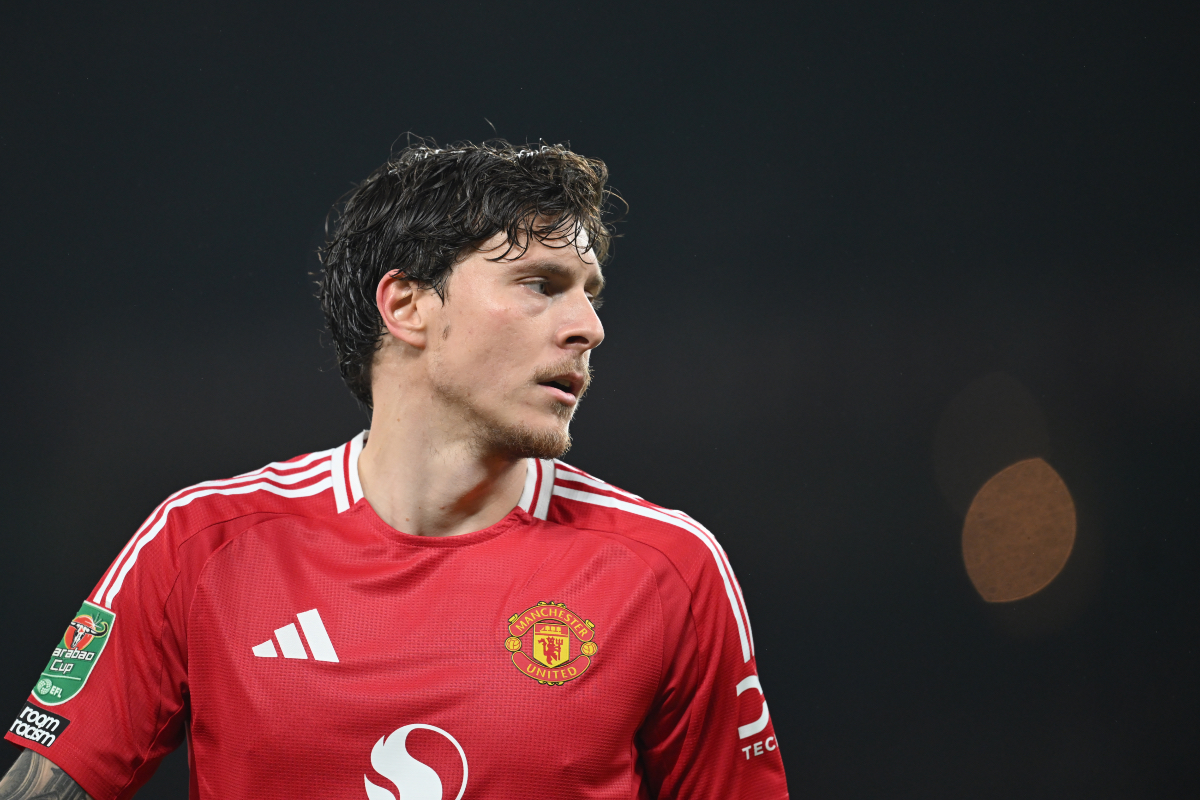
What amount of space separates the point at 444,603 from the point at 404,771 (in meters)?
0.20

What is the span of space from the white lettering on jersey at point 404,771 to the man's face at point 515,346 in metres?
0.35

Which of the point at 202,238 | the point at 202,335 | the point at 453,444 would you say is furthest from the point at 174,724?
the point at 202,238

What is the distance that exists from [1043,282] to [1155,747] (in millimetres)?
1000

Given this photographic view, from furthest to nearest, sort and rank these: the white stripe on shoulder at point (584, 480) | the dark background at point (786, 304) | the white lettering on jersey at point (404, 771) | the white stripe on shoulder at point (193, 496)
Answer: the dark background at point (786, 304)
the white stripe on shoulder at point (584, 480)
the white stripe on shoulder at point (193, 496)
the white lettering on jersey at point (404, 771)

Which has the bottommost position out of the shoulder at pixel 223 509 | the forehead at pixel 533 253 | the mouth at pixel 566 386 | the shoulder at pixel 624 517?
the shoulder at pixel 223 509

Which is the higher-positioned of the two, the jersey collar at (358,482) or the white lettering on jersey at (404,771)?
the jersey collar at (358,482)

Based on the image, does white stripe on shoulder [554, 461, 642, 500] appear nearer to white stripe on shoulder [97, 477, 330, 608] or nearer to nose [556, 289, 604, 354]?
nose [556, 289, 604, 354]

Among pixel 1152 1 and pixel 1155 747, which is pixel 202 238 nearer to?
pixel 1152 1

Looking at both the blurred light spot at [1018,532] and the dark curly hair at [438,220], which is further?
the blurred light spot at [1018,532]

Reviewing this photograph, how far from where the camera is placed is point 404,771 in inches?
40.3

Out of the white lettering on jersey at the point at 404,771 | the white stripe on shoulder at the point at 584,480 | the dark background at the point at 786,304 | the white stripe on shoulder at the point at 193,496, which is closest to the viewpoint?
the white lettering on jersey at the point at 404,771

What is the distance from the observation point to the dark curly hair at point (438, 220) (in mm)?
1180

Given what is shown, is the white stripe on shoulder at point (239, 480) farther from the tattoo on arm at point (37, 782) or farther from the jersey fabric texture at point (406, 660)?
the tattoo on arm at point (37, 782)

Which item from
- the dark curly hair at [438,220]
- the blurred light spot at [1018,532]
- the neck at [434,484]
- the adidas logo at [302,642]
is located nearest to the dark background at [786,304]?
the blurred light spot at [1018,532]
